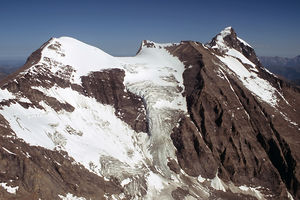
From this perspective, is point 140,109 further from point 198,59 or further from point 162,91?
point 198,59

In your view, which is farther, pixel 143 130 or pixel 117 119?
pixel 117 119

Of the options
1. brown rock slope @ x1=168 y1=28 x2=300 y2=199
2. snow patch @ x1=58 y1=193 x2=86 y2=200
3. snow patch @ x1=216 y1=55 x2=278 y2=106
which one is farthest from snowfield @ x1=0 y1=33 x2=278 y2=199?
brown rock slope @ x1=168 y1=28 x2=300 y2=199

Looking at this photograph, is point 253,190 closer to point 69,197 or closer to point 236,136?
point 236,136

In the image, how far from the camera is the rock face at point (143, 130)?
64312 millimetres

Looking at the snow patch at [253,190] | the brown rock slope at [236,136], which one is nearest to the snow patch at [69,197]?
the brown rock slope at [236,136]

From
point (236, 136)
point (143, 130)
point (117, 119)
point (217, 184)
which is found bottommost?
point (217, 184)

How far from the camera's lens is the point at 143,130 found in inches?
3526

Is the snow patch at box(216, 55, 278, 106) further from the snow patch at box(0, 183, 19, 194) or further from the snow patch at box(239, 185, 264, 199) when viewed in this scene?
the snow patch at box(0, 183, 19, 194)

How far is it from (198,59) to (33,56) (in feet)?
192

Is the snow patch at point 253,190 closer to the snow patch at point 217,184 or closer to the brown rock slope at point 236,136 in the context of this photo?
the brown rock slope at point 236,136

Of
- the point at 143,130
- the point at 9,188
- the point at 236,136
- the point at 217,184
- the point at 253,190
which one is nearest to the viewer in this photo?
the point at 9,188

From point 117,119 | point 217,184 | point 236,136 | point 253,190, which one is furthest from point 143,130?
point 253,190

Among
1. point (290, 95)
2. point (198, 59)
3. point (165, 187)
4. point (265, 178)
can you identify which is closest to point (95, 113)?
point (165, 187)

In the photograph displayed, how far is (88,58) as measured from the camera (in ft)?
357
